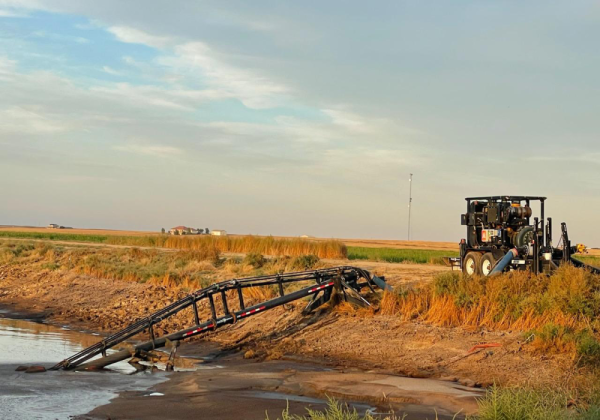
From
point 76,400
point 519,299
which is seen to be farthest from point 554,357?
point 76,400

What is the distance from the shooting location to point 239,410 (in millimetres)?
11914

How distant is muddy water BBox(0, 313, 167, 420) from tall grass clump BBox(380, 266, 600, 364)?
20.8 ft

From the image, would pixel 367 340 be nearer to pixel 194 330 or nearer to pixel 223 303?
pixel 194 330

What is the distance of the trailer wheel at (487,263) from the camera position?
24422mm

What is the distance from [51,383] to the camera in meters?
14.6

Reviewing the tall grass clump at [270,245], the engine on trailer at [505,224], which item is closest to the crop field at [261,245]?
the tall grass clump at [270,245]

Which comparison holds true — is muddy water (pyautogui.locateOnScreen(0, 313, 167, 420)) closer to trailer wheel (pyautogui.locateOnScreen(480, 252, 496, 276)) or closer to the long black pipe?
the long black pipe

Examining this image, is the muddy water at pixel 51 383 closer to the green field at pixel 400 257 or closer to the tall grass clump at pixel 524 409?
the tall grass clump at pixel 524 409

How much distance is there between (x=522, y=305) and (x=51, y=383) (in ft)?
31.6

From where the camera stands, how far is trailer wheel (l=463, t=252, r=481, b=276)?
2536 centimetres

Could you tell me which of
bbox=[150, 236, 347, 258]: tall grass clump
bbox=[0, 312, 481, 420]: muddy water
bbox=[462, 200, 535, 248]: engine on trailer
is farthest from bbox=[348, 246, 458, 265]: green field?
bbox=[0, 312, 481, 420]: muddy water

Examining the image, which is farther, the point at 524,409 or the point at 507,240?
the point at 507,240

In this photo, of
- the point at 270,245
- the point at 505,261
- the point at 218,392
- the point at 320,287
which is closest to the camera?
the point at 218,392

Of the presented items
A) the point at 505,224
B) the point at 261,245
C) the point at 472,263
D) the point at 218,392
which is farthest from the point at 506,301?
the point at 261,245
